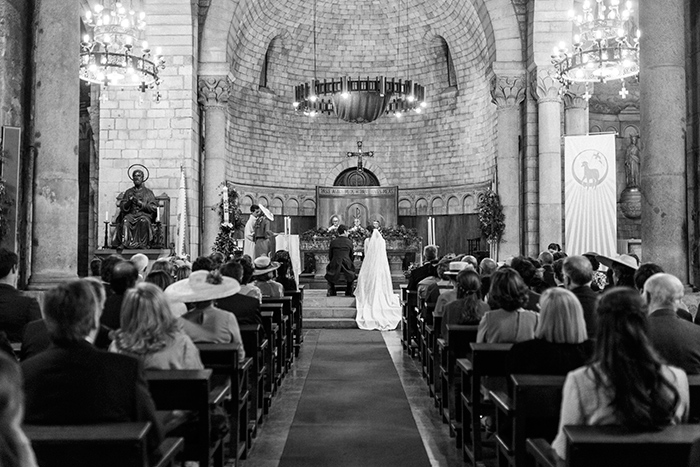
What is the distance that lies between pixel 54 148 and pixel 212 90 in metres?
8.50

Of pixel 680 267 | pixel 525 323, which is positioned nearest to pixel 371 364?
pixel 680 267

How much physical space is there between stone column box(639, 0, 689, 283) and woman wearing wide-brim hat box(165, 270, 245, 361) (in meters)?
5.19

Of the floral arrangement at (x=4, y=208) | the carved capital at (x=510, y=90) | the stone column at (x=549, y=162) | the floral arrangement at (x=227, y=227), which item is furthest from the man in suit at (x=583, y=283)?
the carved capital at (x=510, y=90)

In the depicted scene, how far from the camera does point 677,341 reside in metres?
3.65

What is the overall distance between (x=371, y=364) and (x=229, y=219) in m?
7.80

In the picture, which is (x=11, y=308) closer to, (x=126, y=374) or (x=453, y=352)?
(x=126, y=374)

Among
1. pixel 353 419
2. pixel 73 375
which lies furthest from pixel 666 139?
pixel 73 375

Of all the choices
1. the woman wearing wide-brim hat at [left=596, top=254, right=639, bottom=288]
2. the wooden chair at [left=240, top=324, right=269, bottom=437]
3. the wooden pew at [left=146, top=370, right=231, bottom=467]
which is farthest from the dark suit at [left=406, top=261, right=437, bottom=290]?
the wooden pew at [left=146, top=370, right=231, bottom=467]

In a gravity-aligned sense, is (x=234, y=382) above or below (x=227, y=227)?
below

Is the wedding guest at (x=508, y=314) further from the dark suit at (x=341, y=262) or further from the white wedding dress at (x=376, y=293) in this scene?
the dark suit at (x=341, y=262)

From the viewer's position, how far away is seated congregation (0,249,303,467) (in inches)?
91.4

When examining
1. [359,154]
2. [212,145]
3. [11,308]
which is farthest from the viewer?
[359,154]

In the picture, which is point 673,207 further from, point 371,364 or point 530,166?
point 530,166

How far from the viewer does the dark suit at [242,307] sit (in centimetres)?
582
